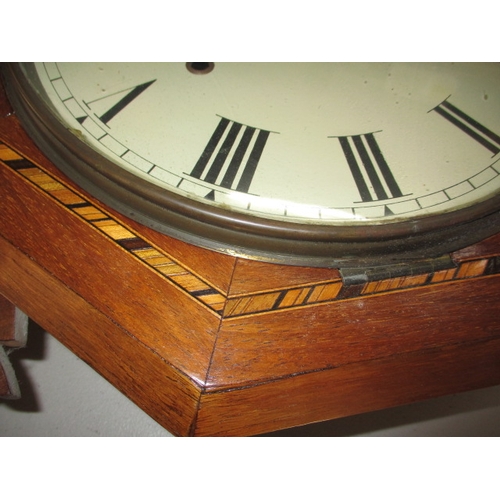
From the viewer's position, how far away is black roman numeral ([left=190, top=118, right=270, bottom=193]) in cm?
60

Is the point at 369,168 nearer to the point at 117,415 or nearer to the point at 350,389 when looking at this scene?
the point at 350,389

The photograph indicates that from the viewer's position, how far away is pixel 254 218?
54 cm

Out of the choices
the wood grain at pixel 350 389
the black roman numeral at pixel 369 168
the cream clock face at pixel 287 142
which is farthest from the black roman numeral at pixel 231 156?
the wood grain at pixel 350 389

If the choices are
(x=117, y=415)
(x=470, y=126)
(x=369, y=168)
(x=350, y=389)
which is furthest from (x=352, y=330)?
(x=117, y=415)

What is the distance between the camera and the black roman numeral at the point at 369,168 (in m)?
0.61

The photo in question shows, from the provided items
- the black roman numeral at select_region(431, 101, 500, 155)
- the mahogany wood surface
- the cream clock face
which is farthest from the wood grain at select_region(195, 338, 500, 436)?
the black roman numeral at select_region(431, 101, 500, 155)

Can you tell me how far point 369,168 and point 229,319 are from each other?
28 centimetres

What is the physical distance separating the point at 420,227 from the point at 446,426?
51cm

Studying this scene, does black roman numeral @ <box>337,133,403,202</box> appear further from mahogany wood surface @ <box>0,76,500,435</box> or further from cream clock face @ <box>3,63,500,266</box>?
mahogany wood surface @ <box>0,76,500,435</box>

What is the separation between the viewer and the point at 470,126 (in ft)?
2.33

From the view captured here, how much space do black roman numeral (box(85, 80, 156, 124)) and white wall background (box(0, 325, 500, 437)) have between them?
518 millimetres

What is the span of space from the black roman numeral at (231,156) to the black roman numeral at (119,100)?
0.13m

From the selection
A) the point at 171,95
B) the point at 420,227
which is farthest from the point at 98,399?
the point at 420,227

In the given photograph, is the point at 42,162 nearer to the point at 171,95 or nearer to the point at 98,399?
the point at 171,95
